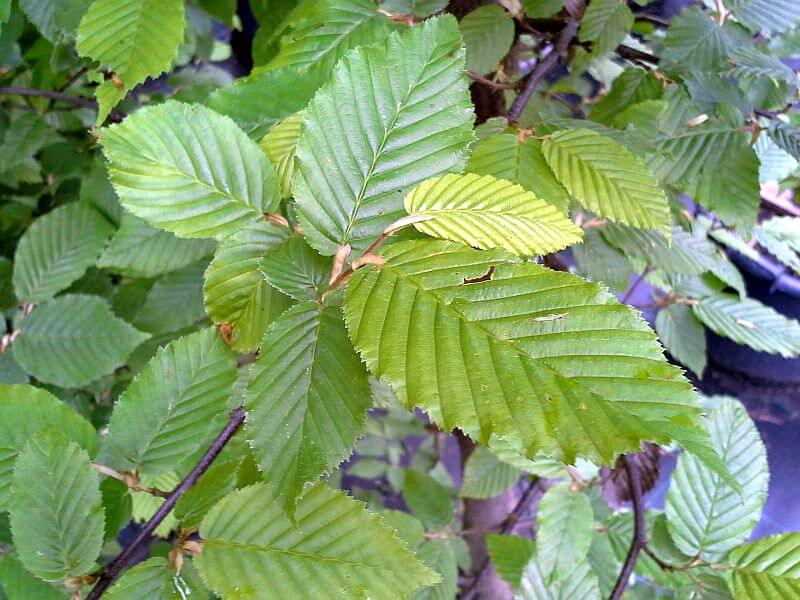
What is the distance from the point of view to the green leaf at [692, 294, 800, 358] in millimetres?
1058

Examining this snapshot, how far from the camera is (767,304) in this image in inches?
77.2

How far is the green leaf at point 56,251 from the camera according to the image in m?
0.87

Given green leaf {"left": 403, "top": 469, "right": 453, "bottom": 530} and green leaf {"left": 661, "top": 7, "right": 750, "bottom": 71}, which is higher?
green leaf {"left": 661, "top": 7, "right": 750, "bottom": 71}

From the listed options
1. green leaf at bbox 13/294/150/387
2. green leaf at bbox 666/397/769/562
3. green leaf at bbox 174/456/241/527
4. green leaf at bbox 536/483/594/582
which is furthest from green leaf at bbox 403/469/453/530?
green leaf at bbox 174/456/241/527

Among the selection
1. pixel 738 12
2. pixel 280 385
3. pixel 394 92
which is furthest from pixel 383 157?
pixel 738 12

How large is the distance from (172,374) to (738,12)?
0.80m

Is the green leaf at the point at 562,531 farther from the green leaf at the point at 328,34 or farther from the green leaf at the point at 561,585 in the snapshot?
the green leaf at the point at 328,34

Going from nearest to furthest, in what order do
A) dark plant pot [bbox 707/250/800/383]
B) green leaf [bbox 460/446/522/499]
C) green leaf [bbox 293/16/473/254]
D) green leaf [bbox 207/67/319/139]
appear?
1. green leaf [bbox 293/16/473/254]
2. green leaf [bbox 207/67/319/139]
3. green leaf [bbox 460/446/522/499]
4. dark plant pot [bbox 707/250/800/383]

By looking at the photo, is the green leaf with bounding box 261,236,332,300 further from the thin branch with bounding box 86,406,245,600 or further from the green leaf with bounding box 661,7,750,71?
the green leaf with bounding box 661,7,750,71

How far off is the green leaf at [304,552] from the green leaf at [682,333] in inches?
32.4

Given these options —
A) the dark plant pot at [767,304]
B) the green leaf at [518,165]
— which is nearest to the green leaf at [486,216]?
the green leaf at [518,165]

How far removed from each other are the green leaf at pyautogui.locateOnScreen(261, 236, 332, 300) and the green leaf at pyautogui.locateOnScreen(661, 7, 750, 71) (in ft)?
1.86

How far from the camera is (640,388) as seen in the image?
30cm

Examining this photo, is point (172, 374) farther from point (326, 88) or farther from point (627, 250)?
point (627, 250)
